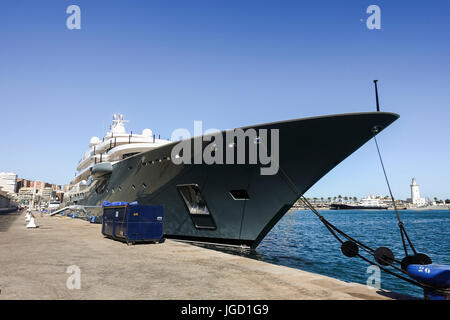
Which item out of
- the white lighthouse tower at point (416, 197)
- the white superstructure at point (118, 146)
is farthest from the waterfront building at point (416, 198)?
the white superstructure at point (118, 146)

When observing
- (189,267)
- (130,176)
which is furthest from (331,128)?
(130,176)

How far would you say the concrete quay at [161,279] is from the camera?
446 cm

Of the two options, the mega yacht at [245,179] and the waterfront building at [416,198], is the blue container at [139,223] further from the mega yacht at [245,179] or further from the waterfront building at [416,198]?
the waterfront building at [416,198]

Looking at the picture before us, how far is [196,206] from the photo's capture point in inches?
496

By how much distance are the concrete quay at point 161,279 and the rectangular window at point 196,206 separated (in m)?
3.86

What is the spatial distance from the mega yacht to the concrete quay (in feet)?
11.2

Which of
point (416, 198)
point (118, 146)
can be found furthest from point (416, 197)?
point (118, 146)

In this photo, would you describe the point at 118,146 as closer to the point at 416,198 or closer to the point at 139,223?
the point at 139,223

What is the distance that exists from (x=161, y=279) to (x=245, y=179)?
19.6ft

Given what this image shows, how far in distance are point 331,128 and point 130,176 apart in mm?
10955

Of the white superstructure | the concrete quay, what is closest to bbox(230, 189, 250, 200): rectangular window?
the concrete quay
